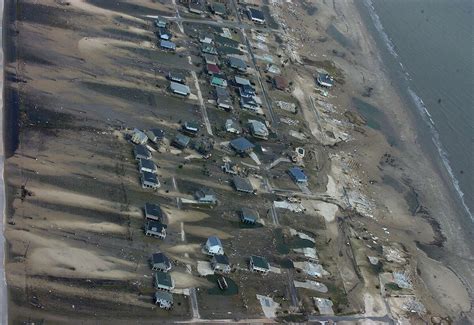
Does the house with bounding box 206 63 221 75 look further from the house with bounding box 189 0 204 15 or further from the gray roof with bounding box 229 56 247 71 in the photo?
the house with bounding box 189 0 204 15

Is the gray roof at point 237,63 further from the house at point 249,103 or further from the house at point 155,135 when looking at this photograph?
the house at point 155,135

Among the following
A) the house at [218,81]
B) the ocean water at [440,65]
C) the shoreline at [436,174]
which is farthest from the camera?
the ocean water at [440,65]

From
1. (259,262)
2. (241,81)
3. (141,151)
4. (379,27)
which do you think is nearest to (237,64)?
(241,81)

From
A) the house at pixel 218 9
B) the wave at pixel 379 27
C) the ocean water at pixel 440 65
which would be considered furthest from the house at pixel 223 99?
the wave at pixel 379 27

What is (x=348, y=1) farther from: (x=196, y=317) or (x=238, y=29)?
(x=196, y=317)

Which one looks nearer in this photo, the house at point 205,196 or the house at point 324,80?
the house at point 205,196

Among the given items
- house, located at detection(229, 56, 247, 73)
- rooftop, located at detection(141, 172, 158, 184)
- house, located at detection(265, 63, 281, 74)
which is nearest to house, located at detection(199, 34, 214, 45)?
house, located at detection(229, 56, 247, 73)

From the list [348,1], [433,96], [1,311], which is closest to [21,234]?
[1,311]
